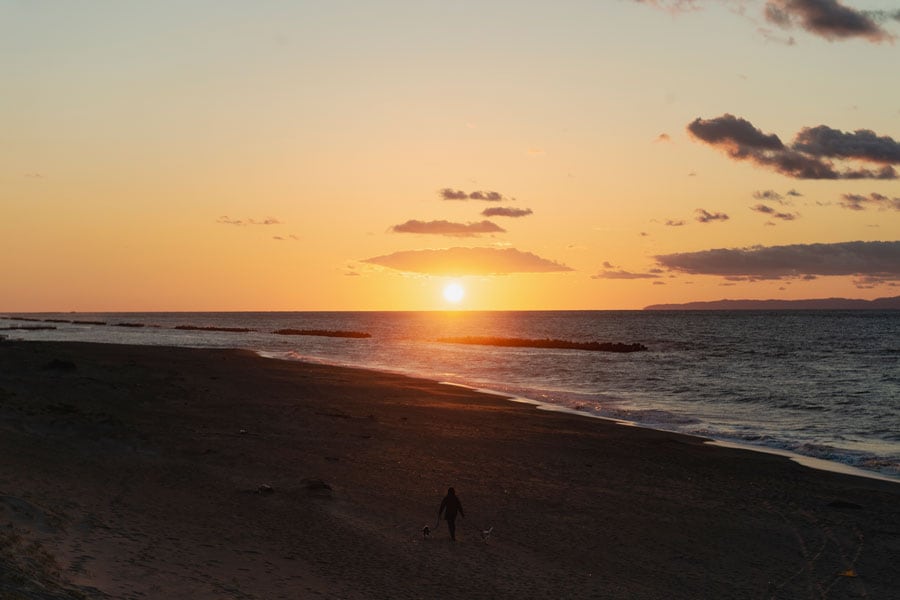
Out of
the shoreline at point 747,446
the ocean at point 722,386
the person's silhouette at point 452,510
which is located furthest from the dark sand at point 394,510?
the ocean at point 722,386

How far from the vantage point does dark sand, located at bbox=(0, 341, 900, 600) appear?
15.7 metres

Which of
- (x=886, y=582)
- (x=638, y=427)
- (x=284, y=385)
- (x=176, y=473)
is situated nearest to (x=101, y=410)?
(x=176, y=473)

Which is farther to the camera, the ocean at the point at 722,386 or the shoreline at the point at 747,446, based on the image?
the ocean at the point at 722,386

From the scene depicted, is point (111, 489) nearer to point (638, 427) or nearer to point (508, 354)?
point (638, 427)

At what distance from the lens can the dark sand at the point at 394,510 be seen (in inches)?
619

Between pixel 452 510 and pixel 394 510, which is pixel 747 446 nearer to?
pixel 394 510

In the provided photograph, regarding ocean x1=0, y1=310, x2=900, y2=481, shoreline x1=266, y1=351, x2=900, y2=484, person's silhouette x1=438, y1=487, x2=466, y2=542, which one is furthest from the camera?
ocean x1=0, y1=310, x2=900, y2=481

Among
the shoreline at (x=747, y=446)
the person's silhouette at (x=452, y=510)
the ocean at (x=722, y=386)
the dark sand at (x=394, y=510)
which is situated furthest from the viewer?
the ocean at (x=722, y=386)

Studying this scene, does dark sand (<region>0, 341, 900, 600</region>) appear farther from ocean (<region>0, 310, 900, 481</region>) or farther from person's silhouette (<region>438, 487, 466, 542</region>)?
ocean (<region>0, 310, 900, 481</region>)

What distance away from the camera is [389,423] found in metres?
36.6

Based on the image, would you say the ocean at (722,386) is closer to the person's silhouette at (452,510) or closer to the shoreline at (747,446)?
the shoreline at (747,446)

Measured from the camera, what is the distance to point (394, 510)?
21.5 m

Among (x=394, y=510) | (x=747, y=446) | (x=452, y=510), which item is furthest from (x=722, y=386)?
(x=452, y=510)

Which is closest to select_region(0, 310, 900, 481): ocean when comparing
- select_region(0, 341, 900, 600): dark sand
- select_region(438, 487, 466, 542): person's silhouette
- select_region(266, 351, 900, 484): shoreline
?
select_region(266, 351, 900, 484): shoreline
